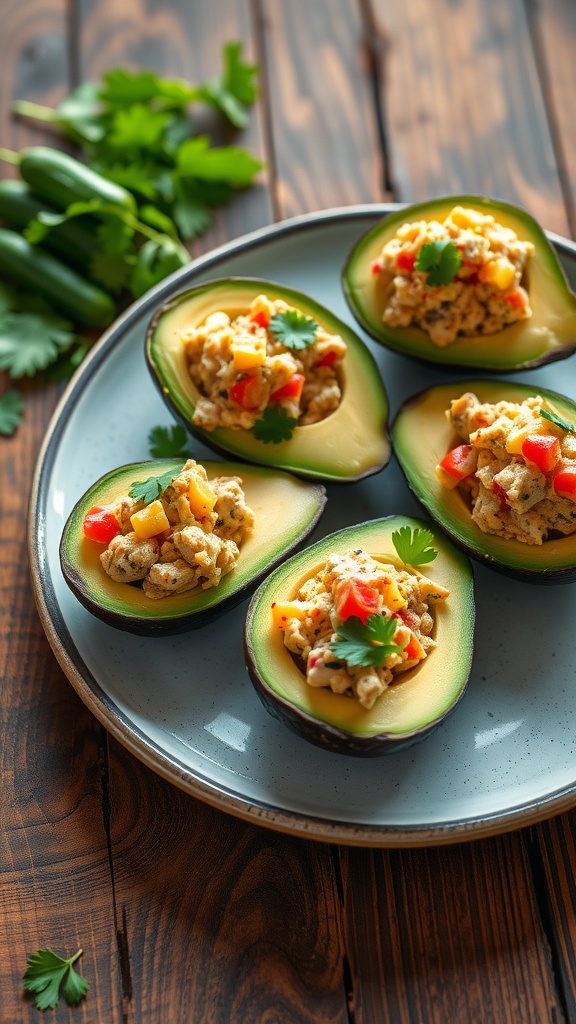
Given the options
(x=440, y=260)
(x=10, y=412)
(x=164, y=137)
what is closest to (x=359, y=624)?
(x=440, y=260)

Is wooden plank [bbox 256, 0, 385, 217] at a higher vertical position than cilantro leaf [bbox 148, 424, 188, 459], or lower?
higher

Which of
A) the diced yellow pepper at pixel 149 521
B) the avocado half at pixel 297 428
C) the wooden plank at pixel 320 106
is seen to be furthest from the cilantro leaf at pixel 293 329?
the wooden plank at pixel 320 106

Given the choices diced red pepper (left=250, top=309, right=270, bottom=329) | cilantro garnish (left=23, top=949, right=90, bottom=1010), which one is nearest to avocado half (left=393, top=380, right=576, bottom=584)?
diced red pepper (left=250, top=309, right=270, bottom=329)

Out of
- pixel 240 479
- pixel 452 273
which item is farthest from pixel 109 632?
pixel 452 273

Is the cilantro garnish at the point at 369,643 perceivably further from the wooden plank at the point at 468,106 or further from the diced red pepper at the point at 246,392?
the wooden plank at the point at 468,106

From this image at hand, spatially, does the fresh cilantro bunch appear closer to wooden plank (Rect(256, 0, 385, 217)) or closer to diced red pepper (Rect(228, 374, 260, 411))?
wooden plank (Rect(256, 0, 385, 217))

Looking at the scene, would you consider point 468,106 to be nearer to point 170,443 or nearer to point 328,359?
point 328,359
